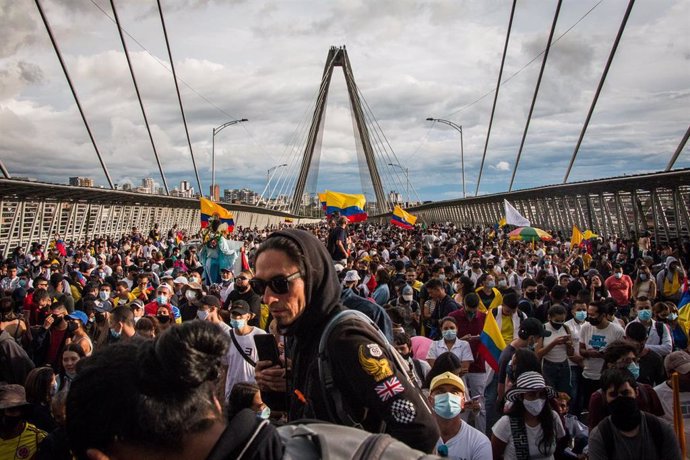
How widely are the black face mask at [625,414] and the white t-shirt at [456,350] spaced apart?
2.57 metres

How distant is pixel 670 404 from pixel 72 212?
80.4 feet

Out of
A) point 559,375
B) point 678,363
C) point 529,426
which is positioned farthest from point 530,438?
point 559,375

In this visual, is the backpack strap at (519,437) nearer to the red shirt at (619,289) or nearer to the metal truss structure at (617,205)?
the red shirt at (619,289)

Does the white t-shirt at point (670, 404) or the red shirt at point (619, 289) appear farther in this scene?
the red shirt at point (619, 289)

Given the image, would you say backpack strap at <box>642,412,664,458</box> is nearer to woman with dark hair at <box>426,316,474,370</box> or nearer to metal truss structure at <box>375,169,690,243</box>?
woman with dark hair at <box>426,316,474,370</box>

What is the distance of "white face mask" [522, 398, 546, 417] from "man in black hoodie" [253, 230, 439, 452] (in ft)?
8.70

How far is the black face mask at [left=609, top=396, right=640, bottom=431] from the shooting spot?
3906mm

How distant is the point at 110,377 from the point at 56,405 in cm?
331

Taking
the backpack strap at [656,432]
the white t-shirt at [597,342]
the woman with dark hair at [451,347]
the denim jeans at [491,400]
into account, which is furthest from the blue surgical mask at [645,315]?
the backpack strap at [656,432]

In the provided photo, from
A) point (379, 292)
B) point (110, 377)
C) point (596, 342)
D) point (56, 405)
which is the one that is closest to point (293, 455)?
point (110, 377)

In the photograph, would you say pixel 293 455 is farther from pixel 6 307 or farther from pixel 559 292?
pixel 559 292

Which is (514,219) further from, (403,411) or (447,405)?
(403,411)

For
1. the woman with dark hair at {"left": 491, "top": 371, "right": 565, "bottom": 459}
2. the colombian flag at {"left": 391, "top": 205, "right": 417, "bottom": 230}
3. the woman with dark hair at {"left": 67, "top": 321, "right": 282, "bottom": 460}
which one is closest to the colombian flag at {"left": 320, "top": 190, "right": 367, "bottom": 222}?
the colombian flag at {"left": 391, "top": 205, "right": 417, "bottom": 230}

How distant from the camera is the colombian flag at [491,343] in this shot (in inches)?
263
